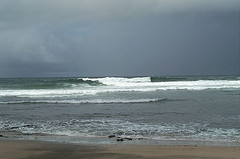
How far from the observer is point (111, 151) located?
724 centimetres

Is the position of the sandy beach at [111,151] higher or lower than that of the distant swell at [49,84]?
lower

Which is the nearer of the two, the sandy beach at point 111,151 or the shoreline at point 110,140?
the sandy beach at point 111,151

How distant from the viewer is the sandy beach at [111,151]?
6.70 meters

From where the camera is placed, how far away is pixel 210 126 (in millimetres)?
10516

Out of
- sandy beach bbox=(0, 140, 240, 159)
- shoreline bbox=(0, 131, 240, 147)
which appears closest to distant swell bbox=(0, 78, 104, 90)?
shoreline bbox=(0, 131, 240, 147)

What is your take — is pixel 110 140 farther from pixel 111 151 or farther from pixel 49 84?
pixel 49 84

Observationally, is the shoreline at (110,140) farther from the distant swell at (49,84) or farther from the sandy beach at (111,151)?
the distant swell at (49,84)

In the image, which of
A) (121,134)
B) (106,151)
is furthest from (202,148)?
(121,134)

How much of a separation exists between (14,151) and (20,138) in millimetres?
1910

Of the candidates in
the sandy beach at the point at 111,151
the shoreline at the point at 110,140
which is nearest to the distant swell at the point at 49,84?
the shoreline at the point at 110,140

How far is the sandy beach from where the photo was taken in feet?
22.0

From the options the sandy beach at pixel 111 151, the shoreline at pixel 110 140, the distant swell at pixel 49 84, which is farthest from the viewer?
the distant swell at pixel 49 84

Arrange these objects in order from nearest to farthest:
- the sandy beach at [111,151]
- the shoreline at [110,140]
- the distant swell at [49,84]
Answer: the sandy beach at [111,151] < the shoreline at [110,140] < the distant swell at [49,84]

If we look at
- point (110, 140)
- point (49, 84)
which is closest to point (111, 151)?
point (110, 140)
